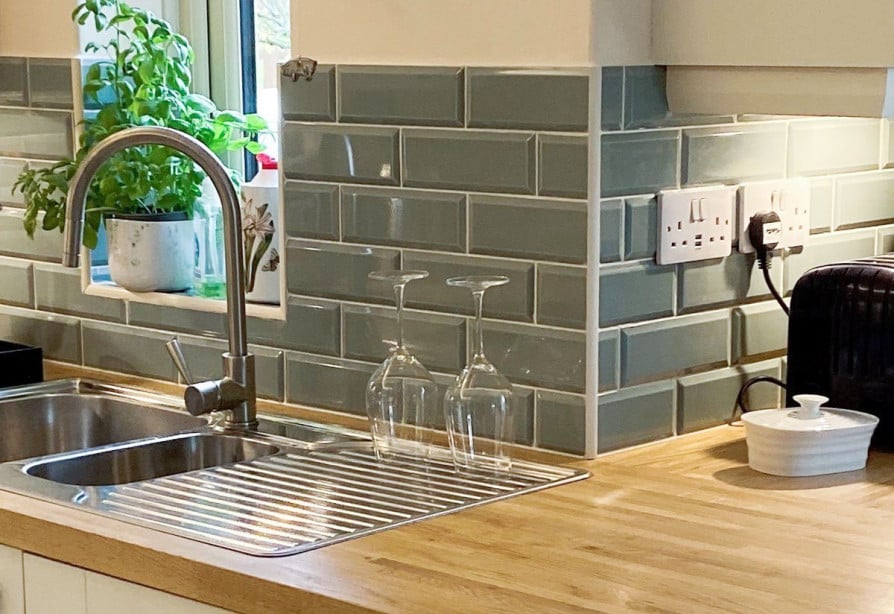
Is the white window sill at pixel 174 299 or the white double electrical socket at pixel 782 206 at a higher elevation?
the white double electrical socket at pixel 782 206

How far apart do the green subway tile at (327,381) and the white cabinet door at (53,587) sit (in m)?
0.60

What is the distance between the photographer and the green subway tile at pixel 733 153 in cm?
200

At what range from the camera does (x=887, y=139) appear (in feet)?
7.43

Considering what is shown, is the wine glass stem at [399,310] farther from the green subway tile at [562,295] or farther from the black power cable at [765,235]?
the black power cable at [765,235]

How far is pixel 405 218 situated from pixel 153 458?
0.47 m

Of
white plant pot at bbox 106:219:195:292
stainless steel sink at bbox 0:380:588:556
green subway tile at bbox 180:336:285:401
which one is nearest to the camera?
stainless steel sink at bbox 0:380:588:556

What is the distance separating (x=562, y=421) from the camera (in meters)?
1.96

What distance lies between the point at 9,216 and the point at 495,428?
117 centimetres

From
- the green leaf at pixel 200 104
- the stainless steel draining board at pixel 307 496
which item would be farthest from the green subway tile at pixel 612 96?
the green leaf at pixel 200 104

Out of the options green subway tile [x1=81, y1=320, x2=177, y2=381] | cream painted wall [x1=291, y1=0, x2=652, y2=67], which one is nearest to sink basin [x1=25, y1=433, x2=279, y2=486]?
green subway tile [x1=81, y1=320, x2=177, y2=381]

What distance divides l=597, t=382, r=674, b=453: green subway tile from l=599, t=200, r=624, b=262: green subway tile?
0.58ft

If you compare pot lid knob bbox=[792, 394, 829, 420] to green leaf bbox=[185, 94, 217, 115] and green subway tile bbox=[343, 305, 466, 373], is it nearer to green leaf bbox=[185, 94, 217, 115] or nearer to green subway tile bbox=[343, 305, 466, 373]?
green subway tile bbox=[343, 305, 466, 373]

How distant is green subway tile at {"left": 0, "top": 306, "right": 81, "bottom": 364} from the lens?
8.54 feet

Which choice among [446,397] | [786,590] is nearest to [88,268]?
[446,397]
